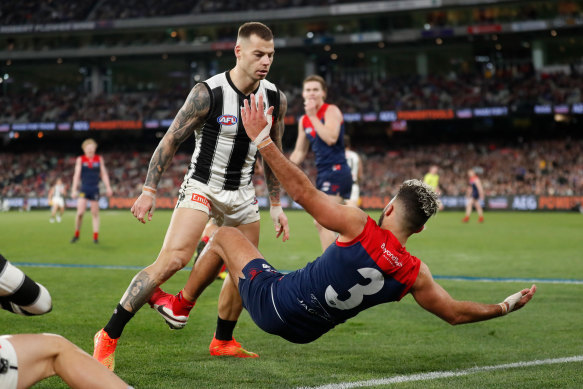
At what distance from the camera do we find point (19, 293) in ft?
8.79

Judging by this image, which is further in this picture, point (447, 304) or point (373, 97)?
point (373, 97)

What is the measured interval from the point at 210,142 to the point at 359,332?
7.76 ft

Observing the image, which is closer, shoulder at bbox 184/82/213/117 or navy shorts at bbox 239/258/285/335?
navy shorts at bbox 239/258/285/335

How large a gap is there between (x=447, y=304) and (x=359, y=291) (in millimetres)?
687

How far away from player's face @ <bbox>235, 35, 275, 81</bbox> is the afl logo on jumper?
1.24 ft

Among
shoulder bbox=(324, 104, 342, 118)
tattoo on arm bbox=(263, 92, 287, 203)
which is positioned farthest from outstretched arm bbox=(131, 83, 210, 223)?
shoulder bbox=(324, 104, 342, 118)

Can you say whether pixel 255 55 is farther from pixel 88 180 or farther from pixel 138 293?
pixel 88 180

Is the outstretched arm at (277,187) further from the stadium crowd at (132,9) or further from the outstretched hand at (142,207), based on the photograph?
the stadium crowd at (132,9)

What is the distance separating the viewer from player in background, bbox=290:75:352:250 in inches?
337

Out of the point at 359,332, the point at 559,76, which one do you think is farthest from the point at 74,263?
the point at 559,76

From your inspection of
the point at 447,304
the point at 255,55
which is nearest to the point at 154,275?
the point at 255,55

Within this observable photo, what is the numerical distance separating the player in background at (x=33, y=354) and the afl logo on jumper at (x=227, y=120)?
9.24 feet

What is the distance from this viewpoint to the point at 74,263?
12.1 metres

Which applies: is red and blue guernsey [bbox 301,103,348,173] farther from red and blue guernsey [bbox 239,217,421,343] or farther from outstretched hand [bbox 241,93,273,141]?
outstretched hand [bbox 241,93,273,141]
